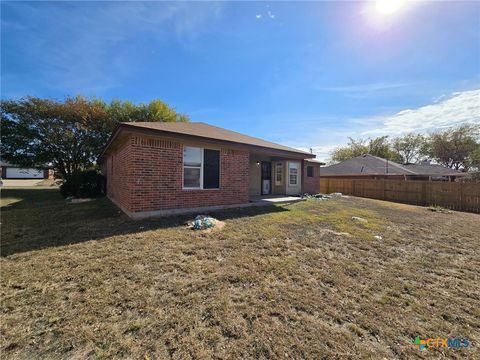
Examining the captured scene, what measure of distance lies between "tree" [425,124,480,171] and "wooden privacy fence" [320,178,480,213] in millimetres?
26759

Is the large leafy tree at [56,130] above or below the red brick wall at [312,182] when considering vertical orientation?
above

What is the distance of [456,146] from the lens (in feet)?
108

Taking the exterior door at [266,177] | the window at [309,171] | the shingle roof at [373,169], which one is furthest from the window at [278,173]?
the shingle roof at [373,169]

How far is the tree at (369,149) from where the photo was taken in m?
39.0

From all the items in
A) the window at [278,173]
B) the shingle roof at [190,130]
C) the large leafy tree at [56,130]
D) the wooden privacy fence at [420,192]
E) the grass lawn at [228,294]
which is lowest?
the grass lawn at [228,294]

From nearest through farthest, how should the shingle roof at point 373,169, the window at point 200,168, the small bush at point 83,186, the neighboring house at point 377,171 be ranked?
the window at point 200,168, the small bush at point 83,186, the neighboring house at point 377,171, the shingle roof at point 373,169

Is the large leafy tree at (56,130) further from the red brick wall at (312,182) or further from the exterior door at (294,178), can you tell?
the red brick wall at (312,182)

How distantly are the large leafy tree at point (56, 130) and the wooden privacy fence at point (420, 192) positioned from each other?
2174 centimetres

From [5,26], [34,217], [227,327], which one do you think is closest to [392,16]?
[227,327]

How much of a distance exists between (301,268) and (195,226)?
9.70ft

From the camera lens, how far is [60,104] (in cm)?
1803

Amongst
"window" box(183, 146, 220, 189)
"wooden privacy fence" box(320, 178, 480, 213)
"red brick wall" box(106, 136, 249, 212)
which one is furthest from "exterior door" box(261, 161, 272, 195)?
"wooden privacy fence" box(320, 178, 480, 213)

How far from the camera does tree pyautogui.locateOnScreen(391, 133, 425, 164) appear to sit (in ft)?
126

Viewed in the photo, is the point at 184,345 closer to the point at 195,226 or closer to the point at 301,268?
the point at 301,268
